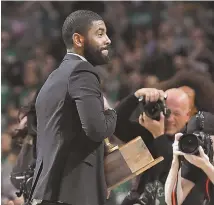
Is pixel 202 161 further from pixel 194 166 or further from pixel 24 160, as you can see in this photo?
pixel 24 160

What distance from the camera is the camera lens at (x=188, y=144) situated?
2.64 m

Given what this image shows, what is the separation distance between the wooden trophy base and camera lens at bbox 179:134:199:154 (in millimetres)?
202

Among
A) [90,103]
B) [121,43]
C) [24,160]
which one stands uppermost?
[90,103]

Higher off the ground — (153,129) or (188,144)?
(188,144)

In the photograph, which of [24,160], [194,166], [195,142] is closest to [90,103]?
[195,142]

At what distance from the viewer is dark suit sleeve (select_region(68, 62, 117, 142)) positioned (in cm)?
226

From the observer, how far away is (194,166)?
2.85 m

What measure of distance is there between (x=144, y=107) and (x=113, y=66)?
9.64 ft

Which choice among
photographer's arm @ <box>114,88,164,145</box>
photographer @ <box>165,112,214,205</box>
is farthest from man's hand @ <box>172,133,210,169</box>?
photographer's arm @ <box>114,88,164,145</box>

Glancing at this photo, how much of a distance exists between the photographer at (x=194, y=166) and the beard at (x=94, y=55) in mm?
441

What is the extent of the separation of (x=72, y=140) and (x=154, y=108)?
2.52 feet

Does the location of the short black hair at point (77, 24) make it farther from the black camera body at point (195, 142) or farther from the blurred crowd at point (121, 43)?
the blurred crowd at point (121, 43)

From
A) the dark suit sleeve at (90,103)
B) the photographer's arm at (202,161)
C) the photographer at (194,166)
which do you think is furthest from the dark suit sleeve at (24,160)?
the dark suit sleeve at (90,103)

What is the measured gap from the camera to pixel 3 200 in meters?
3.86
